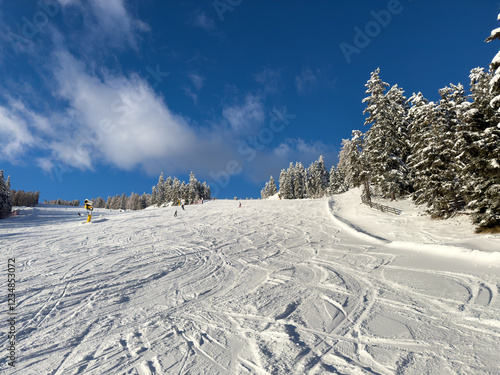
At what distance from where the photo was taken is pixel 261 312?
6.00 m

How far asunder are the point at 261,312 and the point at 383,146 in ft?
102

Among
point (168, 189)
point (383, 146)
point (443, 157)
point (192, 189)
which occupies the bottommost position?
point (443, 157)

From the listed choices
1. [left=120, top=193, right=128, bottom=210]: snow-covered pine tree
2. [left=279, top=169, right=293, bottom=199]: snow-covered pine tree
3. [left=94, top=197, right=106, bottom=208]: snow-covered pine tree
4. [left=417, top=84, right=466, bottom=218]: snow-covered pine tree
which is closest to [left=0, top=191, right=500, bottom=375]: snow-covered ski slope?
[left=417, top=84, right=466, bottom=218]: snow-covered pine tree

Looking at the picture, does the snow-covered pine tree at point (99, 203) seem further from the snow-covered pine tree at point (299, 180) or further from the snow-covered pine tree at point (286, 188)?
the snow-covered pine tree at point (299, 180)

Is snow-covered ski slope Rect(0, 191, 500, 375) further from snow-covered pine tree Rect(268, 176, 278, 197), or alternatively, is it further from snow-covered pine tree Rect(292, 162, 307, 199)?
snow-covered pine tree Rect(268, 176, 278, 197)

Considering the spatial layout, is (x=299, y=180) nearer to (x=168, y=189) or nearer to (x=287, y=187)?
(x=287, y=187)

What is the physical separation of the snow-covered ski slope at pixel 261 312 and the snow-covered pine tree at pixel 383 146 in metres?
19.3

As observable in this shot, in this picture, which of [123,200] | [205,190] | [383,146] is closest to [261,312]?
[383,146]

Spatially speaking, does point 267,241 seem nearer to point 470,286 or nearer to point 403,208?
point 470,286

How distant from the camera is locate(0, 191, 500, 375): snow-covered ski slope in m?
4.12

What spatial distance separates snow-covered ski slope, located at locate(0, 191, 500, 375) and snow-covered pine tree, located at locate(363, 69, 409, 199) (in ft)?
63.2

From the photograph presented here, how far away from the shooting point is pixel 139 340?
491 centimetres

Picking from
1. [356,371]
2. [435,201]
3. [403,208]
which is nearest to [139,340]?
[356,371]

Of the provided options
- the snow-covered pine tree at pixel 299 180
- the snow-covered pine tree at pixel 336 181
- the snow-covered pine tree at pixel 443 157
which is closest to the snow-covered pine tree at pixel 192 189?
the snow-covered pine tree at pixel 299 180
